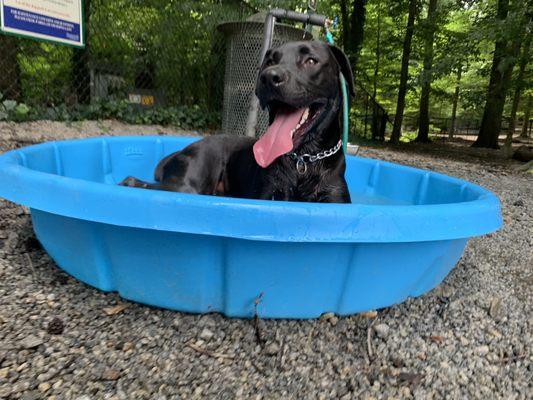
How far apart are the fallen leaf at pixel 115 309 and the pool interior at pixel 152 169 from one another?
3.54 ft

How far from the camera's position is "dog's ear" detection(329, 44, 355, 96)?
2453mm

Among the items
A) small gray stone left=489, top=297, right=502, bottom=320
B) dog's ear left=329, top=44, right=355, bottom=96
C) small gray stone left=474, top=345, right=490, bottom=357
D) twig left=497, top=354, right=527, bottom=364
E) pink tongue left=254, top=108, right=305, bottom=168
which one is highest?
dog's ear left=329, top=44, right=355, bottom=96

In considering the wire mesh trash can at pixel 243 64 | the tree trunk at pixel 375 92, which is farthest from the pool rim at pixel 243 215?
the tree trunk at pixel 375 92

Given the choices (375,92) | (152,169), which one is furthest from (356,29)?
(152,169)

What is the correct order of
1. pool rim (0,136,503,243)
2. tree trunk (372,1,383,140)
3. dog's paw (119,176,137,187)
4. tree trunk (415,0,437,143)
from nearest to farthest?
pool rim (0,136,503,243) < dog's paw (119,176,137,187) < tree trunk (415,0,437,143) < tree trunk (372,1,383,140)

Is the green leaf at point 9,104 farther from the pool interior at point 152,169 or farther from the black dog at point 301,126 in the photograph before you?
the black dog at point 301,126

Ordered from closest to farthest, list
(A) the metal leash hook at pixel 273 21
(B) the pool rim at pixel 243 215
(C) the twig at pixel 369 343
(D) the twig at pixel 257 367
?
1. (B) the pool rim at pixel 243 215
2. (D) the twig at pixel 257 367
3. (C) the twig at pixel 369 343
4. (A) the metal leash hook at pixel 273 21

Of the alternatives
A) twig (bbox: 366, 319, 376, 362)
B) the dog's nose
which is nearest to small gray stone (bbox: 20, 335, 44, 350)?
twig (bbox: 366, 319, 376, 362)

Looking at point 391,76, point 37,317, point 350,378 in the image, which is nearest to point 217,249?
point 350,378

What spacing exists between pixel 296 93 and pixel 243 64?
13.9ft

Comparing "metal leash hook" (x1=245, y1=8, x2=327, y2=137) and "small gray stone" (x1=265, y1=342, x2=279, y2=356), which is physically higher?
"metal leash hook" (x1=245, y1=8, x2=327, y2=137)

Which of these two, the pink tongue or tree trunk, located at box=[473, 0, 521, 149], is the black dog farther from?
tree trunk, located at box=[473, 0, 521, 149]

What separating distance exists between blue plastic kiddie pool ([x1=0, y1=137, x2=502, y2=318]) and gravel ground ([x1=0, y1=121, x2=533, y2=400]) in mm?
77

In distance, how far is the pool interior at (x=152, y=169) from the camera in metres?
2.70
